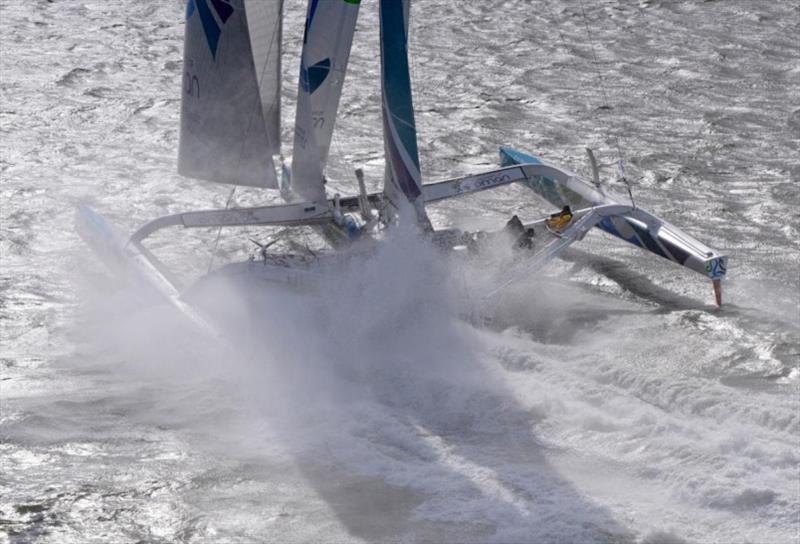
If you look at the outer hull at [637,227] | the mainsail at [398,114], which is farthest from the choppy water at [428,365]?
the mainsail at [398,114]

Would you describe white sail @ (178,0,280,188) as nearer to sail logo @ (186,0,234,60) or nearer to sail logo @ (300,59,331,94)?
sail logo @ (186,0,234,60)

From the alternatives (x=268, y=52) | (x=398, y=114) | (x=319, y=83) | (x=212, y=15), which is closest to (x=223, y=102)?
(x=268, y=52)

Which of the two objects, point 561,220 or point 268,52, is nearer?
point 561,220

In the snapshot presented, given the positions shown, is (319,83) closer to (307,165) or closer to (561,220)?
(307,165)

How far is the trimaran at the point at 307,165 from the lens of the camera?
8.18m

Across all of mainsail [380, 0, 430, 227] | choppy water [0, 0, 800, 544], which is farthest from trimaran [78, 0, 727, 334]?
choppy water [0, 0, 800, 544]

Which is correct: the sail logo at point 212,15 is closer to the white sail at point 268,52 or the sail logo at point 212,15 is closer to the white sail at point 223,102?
the white sail at point 223,102

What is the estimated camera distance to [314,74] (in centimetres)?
878

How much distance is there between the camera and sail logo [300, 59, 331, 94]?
28.6 feet

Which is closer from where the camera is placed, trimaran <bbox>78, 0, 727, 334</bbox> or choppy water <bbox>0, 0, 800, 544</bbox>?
choppy water <bbox>0, 0, 800, 544</bbox>

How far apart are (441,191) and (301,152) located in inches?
39.4

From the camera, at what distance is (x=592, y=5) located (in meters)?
16.0

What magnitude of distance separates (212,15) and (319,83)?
0.94 m

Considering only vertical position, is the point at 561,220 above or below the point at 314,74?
below
